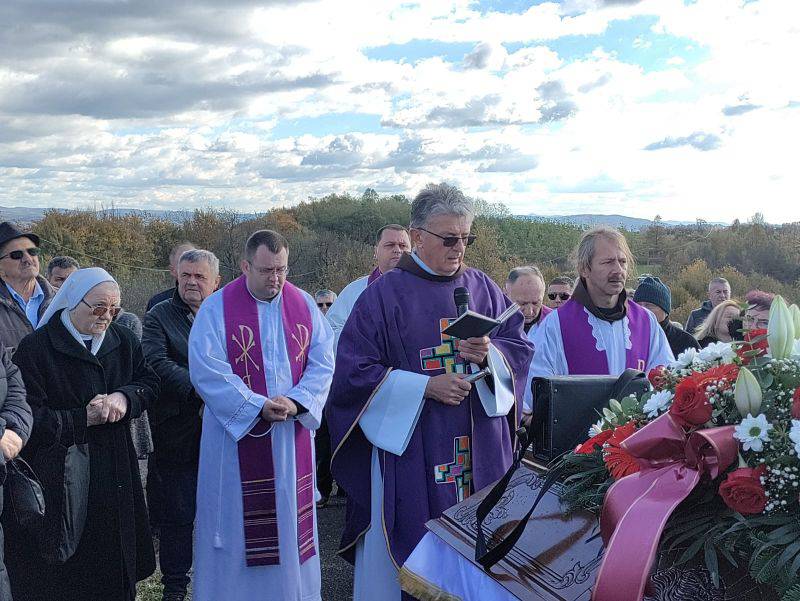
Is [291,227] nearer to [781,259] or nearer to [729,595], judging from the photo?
[781,259]

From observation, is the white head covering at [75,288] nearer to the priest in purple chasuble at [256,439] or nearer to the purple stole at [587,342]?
the priest in purple chasuble at [256,439]

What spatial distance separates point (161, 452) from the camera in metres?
5.01

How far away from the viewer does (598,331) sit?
446 centimetres

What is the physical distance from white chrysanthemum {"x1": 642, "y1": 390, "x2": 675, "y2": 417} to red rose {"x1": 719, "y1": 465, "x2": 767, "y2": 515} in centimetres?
36

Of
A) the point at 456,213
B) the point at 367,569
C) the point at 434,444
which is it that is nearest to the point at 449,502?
the point at 434,444

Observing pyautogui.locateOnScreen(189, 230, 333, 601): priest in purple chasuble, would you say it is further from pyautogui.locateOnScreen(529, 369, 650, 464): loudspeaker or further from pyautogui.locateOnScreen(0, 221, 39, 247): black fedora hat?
pyautogui.locateOnScreen(529, 369, 650, 464): loudspeaker

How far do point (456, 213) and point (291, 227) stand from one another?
85.3 feet

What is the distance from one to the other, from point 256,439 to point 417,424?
1135mm

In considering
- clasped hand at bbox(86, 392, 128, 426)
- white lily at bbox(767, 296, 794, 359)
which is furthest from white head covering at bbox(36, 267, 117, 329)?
white lily at bbox(767, 296, 794, 359)

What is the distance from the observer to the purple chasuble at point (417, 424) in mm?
3807

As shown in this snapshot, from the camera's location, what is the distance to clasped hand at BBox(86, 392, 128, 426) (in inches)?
161

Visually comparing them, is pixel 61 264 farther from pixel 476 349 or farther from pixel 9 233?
pixel 476 349

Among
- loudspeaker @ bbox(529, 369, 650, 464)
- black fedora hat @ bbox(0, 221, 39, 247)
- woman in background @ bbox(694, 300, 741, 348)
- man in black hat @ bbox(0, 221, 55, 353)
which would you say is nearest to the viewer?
loudspeaker @ bbox(529, 369, 650, 464)

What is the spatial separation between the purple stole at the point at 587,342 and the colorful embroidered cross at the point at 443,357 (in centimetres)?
87
